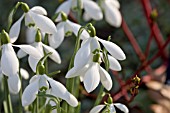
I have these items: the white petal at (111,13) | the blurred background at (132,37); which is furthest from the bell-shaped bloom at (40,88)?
the blurred background at (132,37)

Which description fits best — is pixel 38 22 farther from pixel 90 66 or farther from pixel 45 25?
pixel 90 66

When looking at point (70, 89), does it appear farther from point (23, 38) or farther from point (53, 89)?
point (23, 38)

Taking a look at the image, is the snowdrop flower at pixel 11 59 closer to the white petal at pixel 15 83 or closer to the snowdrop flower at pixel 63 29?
the white petal at pixel 15 83

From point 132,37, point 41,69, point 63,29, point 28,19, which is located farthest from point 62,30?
point 132,37

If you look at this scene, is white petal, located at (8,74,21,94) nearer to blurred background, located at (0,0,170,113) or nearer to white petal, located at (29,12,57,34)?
white petal, located at (29,12,57,34)

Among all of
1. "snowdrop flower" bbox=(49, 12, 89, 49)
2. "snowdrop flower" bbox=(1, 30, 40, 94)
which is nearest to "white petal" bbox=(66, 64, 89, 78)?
"snowdrop flower" bbox=(1, 30, 40, 94)
